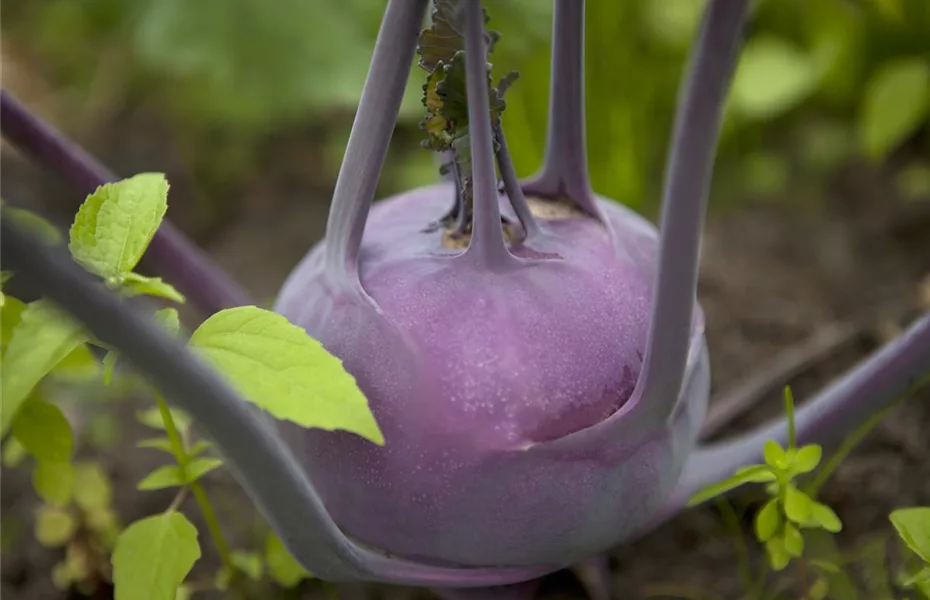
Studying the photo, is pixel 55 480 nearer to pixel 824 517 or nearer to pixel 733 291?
pixel 824 517

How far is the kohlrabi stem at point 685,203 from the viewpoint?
408 mm

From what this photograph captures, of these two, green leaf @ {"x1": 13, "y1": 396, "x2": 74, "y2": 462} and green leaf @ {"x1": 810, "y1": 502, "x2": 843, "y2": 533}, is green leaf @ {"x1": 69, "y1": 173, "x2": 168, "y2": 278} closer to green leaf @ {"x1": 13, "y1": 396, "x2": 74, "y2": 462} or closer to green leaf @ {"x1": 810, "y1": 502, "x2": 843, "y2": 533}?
green leaf @ {"x1": 13, "y1": 396, "x2": 74, "y2": 462}

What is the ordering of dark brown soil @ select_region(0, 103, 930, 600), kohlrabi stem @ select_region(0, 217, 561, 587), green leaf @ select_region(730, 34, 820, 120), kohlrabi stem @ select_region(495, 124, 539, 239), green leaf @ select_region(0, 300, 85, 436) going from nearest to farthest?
kohlrabi stem @ select_region(0, 217, 561, 587)
green leaf @ select_region(0, 300, 85, 436)
kohlrabi stem @ select_region(495, 124, 539, 239)
dark brown soil @ select_region(0, 103, 930, 600)
green leaf @ select_region(730, 34, 820, 120)

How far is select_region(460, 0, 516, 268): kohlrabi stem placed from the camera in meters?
0.49

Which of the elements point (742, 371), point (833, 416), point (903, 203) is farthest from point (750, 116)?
point (833, 416)

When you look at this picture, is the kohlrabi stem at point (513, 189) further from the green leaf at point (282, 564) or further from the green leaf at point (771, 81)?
the green leaf at point (771, 81)

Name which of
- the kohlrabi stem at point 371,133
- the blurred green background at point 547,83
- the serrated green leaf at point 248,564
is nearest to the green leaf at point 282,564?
the serrated green leaf at point 248,564

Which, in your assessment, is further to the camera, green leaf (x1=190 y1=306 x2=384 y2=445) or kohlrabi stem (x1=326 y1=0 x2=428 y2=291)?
kohlrabi stem (x1=326 y1=0 x2=428 y2=291)

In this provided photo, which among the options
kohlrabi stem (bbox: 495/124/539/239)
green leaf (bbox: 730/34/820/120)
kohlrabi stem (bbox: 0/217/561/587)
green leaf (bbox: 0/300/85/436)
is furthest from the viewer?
green leaf (bbox: 730/34/820/120)

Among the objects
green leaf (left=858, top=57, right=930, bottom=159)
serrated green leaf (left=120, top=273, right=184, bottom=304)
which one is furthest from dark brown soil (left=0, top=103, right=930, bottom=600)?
serrated green leaf (left=120, top=273, right=184, bottom=304)

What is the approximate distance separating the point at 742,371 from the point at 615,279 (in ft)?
1.75

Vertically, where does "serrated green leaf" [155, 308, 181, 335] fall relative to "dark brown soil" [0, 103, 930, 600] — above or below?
above

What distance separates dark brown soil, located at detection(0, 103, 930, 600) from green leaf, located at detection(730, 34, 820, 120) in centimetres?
15

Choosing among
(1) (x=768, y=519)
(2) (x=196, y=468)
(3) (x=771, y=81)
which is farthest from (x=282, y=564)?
(3) (x=771, y=81)
